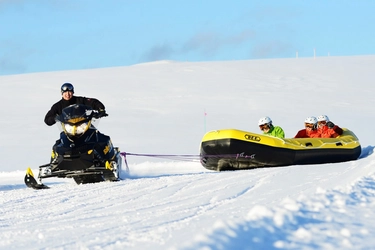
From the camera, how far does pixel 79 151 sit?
25.3ft

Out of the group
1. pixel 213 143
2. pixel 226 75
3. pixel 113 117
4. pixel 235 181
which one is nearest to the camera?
pixel 235 181

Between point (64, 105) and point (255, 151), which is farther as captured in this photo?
point (255, 151)

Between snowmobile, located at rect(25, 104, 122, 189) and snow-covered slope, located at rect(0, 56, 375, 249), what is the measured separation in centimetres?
23

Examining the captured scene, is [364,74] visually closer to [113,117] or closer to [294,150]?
[113,117]

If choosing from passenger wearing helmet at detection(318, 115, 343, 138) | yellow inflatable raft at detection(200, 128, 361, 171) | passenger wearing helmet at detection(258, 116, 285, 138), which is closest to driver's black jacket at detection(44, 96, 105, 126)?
yellow inflatable raft at detection(200, 128, 361, 171)

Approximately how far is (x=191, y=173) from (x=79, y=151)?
304 cm

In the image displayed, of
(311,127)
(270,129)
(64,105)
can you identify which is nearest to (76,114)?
(64,105)

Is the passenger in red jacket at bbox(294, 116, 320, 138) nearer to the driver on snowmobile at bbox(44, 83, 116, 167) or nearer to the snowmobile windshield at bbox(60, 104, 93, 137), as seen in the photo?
the driver on snowmobile at bbox(44, 83, 116, 167)

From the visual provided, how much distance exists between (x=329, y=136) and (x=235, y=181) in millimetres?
4962

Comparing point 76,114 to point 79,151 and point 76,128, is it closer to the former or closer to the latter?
point 76,128

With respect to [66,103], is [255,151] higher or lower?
lower

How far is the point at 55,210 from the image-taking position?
18.4 ft

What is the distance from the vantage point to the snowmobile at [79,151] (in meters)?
7.69

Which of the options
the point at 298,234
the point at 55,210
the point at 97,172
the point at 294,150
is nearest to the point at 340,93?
the point at 294,150
